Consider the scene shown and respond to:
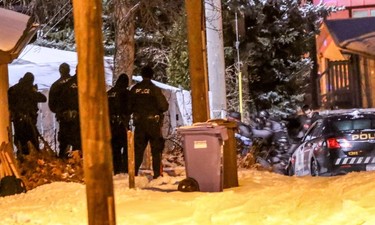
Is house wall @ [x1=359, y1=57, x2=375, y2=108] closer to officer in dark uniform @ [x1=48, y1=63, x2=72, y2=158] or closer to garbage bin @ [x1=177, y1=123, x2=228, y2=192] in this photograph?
officer in dark uniform @ [x1=48, y1=63, x2=72, y2=158]

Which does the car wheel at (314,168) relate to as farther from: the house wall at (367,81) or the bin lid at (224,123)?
the house wall at (367,81)

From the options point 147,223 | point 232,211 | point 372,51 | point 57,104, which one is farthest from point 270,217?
point 372,51

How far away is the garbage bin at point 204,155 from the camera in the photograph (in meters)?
11.0

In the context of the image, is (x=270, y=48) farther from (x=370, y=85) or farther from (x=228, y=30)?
(x=370, y=85)

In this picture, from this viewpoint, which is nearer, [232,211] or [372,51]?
[232,211]

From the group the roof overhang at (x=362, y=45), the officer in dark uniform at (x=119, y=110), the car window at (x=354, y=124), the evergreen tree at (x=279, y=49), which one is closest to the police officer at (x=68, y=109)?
the officer in dark uniform at (x=119, y=110)

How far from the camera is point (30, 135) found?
14.6m

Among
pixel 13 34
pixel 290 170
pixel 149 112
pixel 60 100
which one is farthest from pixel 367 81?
pixel 13 34

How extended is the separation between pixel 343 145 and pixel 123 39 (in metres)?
5.40

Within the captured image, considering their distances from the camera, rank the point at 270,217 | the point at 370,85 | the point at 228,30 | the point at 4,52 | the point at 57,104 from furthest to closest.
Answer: the point at 370,85, the point at 228,30, the point at 57,104, the point at 4,52, the point at 270,217

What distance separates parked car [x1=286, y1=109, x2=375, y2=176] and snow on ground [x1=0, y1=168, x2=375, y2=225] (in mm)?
3088

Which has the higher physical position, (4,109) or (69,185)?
(4,109)

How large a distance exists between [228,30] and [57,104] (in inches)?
626

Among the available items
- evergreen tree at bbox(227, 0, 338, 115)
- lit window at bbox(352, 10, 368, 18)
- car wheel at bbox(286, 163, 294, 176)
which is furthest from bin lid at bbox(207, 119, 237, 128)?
lit window at bbox(352, 10, 368, 18)
